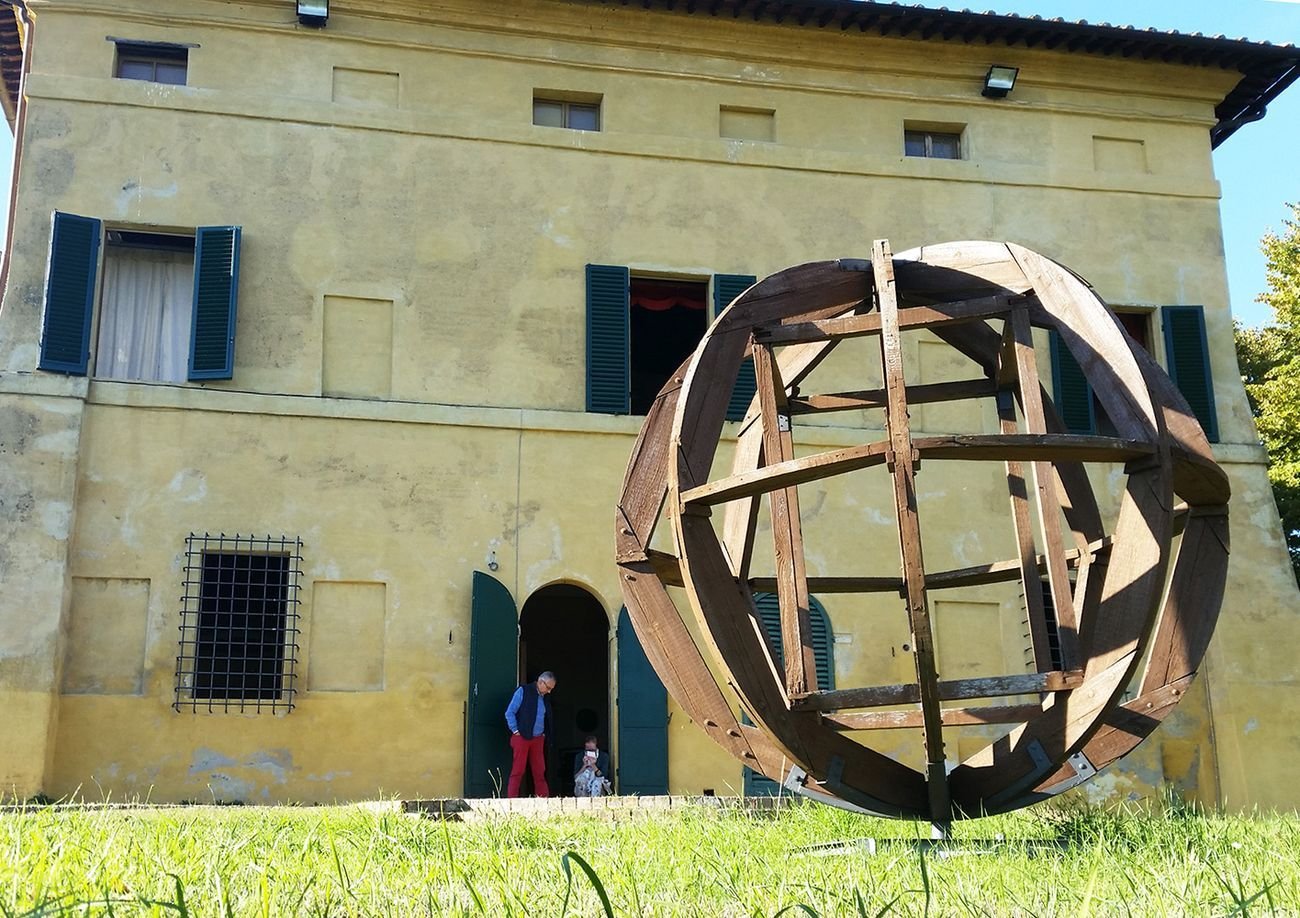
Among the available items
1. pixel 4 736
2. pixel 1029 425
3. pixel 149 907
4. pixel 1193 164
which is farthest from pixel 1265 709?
pixel 149 907

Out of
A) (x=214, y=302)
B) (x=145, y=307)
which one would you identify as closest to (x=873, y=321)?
(x=214, y=302)

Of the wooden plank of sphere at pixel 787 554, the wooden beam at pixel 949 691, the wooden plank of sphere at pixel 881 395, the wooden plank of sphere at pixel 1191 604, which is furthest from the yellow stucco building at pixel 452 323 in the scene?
the wooden beam at pixel 949 691

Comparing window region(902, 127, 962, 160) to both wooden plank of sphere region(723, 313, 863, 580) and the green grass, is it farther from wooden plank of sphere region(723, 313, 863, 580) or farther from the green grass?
the green grass

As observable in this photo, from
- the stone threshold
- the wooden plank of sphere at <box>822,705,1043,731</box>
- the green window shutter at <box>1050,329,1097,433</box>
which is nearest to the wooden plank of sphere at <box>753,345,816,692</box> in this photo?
the wooden plank of sphere at <box>822,705,1043,731</box>

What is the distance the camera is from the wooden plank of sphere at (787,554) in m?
6.41

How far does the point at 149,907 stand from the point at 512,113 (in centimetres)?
1319

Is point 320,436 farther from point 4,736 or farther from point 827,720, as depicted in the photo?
point 827,720

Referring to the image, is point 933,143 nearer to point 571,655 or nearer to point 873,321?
point 571,655

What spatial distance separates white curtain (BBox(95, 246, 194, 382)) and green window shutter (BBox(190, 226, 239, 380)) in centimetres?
30

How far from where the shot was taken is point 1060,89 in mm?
16984

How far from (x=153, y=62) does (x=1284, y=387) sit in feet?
62.2

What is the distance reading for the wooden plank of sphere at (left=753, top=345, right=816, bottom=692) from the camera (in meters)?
6.41

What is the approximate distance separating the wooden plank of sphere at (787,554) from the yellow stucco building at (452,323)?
7096mm

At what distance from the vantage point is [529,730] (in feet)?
44.2
